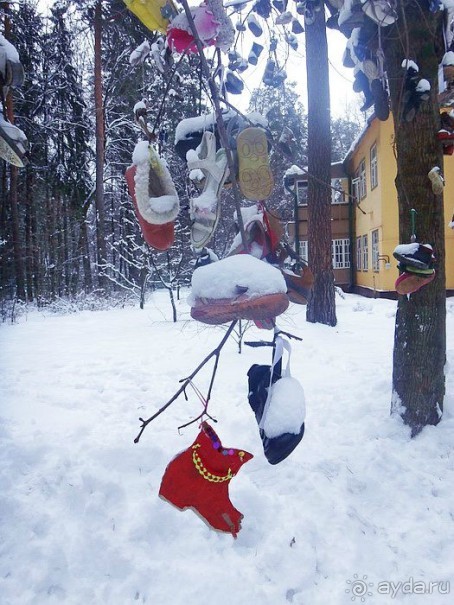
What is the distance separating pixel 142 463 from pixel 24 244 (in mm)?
11439

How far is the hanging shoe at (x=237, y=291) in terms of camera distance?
659mm

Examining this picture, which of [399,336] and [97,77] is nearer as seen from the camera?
[399,336]

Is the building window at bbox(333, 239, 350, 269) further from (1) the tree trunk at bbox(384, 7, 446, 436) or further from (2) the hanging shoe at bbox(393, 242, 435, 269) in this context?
(2) the hanging shoe at bbox(393, 242, 435, 269)

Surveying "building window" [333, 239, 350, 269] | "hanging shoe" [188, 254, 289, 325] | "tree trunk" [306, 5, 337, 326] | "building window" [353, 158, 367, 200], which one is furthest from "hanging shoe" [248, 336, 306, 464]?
"building window" [333, 239, 350, 269]

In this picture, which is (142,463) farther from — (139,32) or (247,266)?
(139,32)

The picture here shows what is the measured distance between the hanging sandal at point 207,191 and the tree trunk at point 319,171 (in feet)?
14.1

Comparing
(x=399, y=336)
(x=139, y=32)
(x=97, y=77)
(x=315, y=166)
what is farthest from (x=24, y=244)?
(x=399, y=336)

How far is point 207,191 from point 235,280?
37 cm

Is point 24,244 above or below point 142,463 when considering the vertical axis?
above

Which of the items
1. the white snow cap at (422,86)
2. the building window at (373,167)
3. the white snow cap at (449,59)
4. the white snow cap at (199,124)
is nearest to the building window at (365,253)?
Result: the building window at (373,167)

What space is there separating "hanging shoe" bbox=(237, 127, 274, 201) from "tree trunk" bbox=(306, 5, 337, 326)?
4300 mm

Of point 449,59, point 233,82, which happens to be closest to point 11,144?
point 233,82

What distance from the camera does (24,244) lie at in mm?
12406

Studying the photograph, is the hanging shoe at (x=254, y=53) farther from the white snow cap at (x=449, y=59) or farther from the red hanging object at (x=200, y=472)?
the red hanging object at (x=200, y=472)
